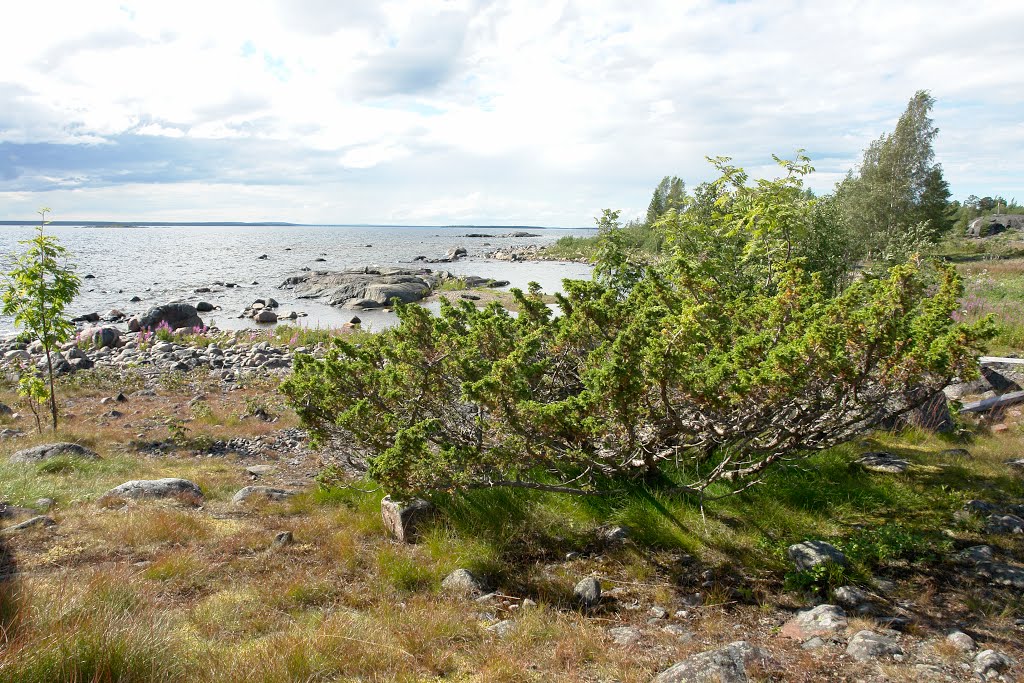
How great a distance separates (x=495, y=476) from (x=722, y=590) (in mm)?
2314

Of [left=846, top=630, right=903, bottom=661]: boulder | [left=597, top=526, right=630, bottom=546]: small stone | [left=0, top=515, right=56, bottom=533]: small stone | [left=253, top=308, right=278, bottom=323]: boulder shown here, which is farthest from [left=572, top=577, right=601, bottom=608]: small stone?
→ [left=253, top=308, right=278, bottom=323]: boulder

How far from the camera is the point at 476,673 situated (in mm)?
3807

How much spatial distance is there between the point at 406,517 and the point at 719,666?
356 cm

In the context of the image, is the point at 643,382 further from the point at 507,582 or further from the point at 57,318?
the point at 57,318

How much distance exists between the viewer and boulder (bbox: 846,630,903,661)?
3.86 meters

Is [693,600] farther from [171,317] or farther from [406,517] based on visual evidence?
[171,317]

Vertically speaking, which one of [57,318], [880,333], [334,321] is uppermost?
[880,333]

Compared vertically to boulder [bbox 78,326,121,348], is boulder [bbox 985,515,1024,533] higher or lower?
higher

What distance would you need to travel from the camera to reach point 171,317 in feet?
93.0

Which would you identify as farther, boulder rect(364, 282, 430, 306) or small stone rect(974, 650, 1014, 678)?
boulder rect(364, 282, 430, 306)

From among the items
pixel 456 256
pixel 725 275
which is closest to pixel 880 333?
pixel 725 275

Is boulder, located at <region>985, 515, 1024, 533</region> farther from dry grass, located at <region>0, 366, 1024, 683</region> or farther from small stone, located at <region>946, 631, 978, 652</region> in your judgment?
small stone, located at <region>946, 631, 978, 652</region>

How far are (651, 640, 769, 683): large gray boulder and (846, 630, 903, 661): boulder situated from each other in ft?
1.93

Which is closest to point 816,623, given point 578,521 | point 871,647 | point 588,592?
point 871,647
